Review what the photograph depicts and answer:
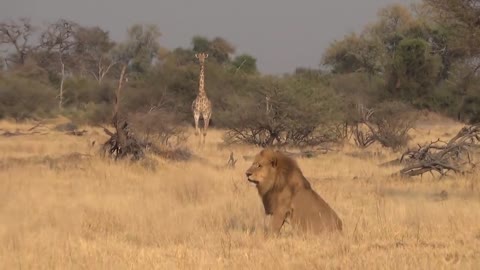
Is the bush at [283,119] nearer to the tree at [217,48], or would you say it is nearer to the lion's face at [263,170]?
the lion's face at [263,170]

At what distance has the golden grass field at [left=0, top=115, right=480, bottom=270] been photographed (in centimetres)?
595

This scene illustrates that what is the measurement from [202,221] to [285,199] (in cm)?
146

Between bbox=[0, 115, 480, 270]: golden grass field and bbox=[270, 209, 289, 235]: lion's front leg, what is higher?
bbox=[270, 209, 289, 235]: lion's front leg

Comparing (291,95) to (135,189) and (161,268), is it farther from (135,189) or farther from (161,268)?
(161,268)

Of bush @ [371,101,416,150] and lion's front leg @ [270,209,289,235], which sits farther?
bush @ [371,101,416,150]

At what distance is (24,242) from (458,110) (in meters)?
37.2

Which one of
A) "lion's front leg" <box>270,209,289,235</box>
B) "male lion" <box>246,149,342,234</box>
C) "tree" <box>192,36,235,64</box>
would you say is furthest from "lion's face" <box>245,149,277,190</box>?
"tree" <box>192,36,235,64</box>

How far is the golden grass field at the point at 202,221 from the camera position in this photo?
19.5 feet

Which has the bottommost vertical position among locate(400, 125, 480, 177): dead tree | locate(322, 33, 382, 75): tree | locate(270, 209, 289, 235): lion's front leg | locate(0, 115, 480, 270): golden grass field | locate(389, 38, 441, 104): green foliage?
locate(0, 115, 480, 270): golden grass field

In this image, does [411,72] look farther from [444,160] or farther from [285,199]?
[285,199]

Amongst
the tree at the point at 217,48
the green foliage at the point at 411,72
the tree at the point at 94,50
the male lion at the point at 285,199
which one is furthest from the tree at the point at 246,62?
the male lion at the point at 285,199

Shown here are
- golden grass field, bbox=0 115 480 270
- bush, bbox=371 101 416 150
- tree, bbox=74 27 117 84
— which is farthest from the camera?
tree, bbox=74 27 117 84

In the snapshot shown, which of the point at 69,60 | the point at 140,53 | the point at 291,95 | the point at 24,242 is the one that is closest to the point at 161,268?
the point at 24,242

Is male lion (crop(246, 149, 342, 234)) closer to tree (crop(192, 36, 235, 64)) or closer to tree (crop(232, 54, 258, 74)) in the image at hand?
tree (crop(232, 54, 258, 74))
